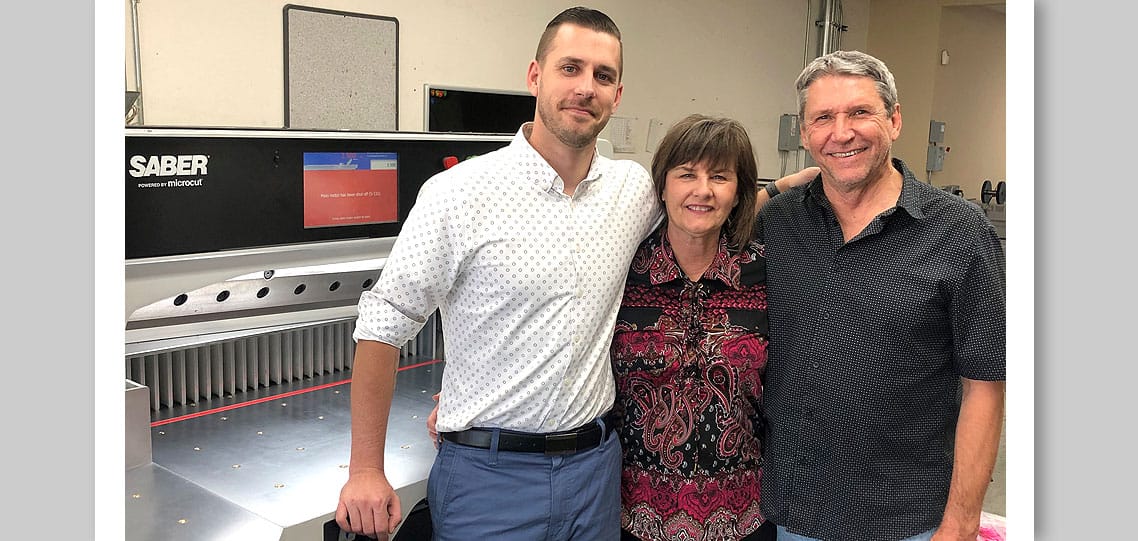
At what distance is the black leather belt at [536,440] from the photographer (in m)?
1.38

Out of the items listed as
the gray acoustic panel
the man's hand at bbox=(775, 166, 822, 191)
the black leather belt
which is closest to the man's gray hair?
the man's hand at bbox=(775, 166, 822, 191)

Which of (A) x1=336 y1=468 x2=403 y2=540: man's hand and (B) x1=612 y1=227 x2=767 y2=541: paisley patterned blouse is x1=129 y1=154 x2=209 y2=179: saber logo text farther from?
(B) x1=612 y1=227 x2=767 y2=541: paisley patterned blouse

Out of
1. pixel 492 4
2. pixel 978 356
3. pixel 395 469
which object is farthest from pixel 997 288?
pixel 492 4

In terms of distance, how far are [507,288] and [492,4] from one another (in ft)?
10.3

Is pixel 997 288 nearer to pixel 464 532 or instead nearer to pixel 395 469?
pixel 464 532

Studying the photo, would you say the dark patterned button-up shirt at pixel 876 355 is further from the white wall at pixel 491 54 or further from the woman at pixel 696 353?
the white wall at pixel 491 54

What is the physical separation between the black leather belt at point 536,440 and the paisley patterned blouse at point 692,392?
0.39 feet

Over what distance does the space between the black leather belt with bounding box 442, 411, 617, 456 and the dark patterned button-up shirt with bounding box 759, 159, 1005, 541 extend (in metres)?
0.31

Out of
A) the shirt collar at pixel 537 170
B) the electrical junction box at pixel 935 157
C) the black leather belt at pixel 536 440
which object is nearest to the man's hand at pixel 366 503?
the black leather belt at pixel 536 440

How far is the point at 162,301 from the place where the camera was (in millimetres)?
1546

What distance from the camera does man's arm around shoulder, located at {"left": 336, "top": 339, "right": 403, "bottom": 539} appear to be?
135 cm

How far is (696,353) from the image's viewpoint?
145 centimetres

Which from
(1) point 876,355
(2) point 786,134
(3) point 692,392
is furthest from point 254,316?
(2) point 786,134

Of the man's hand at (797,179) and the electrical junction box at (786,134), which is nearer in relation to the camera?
the man's hand at (797,179)
